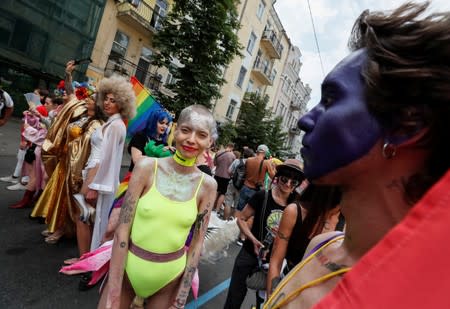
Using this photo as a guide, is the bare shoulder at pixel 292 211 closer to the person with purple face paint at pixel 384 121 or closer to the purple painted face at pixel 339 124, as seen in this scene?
→ the person with purple face paint at pixel 384 121

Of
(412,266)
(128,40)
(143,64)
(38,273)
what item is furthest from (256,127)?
(412,266)

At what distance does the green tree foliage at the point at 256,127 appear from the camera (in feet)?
69.8

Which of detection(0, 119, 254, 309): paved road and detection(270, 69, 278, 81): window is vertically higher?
detection(270, 69, 278, 81): window

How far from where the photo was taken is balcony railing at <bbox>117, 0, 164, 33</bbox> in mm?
13594

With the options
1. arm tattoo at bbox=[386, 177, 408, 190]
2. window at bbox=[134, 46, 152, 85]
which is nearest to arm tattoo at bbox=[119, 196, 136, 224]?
arm tattoo at bbox=[386, 177, 408, 190]

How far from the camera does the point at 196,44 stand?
35.7ft

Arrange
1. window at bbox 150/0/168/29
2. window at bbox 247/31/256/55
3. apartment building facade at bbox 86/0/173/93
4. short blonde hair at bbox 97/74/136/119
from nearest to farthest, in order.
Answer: short blonde hair at bbox 97/74/136/119 → apartment building facade at bbox 86/0/173/93 → window at bbox 150/0/168/29 → window at bbox 247/31/256/55

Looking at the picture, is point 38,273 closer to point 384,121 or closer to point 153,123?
point 153,123

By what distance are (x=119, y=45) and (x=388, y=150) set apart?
51.7ft

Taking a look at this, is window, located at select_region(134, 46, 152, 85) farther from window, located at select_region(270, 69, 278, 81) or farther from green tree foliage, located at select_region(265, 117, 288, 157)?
window, located at select_region(270, 69, 278, 81)

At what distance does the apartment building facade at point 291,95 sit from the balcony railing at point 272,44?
377cm

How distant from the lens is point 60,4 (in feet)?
39.0

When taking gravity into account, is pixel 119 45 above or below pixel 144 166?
above

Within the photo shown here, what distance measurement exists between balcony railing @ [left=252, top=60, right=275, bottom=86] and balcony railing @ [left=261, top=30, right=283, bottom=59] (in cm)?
130
